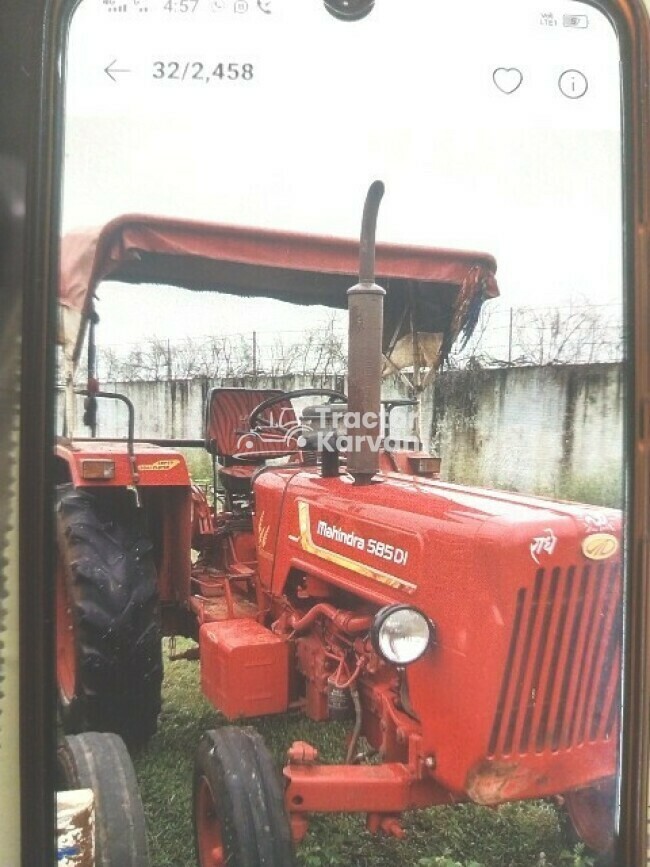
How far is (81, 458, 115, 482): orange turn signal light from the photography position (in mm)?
1733

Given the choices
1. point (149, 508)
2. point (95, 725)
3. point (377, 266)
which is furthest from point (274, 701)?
point (377, 266)

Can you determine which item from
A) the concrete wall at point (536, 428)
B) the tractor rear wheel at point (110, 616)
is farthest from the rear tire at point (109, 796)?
the concrete wall at point (536, 428)

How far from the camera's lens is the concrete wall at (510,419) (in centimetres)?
144

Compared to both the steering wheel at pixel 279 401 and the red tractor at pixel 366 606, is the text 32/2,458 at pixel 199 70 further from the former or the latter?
the steering wheel at pixel 279 401

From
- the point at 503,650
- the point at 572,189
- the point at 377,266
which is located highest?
the point at 572,189

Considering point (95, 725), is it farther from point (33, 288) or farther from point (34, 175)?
point (34, 175)

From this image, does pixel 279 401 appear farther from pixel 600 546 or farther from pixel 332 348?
pixel 600 546

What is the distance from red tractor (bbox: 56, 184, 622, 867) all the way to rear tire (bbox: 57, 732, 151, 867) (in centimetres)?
7

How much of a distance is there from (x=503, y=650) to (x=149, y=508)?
104 cm

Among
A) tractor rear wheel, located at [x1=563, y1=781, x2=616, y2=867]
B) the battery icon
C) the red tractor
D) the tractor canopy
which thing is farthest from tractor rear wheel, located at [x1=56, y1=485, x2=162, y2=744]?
the battery icon

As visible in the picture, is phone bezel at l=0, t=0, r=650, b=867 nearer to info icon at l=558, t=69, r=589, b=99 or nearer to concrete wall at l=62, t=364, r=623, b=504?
concrete wall at l=62, t=364, r=623, b=504

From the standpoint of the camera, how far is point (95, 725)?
1.70m

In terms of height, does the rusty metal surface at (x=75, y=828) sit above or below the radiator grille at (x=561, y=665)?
below

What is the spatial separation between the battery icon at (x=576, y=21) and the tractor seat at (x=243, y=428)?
0.99m
